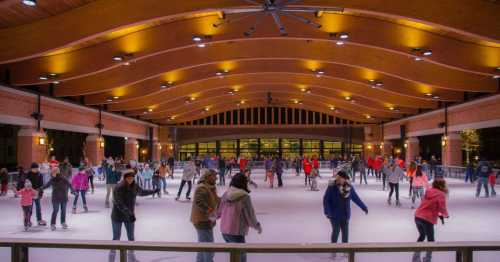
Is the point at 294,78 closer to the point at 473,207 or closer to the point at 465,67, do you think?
the point at 465,67

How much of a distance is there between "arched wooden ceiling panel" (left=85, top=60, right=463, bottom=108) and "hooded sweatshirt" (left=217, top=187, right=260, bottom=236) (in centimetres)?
2099

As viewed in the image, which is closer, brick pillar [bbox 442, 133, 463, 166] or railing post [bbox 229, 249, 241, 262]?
railing post [bbox 229, 249, 241, 262]

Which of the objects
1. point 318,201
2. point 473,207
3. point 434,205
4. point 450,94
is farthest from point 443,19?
point 450,94

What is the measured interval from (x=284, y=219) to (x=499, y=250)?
376 inches

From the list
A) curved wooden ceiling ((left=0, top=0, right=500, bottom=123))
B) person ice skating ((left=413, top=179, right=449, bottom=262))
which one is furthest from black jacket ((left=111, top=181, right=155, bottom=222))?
curved wooden ceiling ((left=0, top=0, right=500, bottom=123))

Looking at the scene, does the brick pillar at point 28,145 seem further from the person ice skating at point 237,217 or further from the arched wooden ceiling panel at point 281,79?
the person ice skating at point 237,217

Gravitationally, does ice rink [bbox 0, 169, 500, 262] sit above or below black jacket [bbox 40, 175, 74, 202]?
below

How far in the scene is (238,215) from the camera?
6.61 m

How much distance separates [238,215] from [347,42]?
45.1 ft

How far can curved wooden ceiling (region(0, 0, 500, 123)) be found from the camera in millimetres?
15117

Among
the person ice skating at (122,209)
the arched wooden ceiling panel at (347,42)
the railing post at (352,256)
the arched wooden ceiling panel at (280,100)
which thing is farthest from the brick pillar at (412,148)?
the railing post at (352,256)

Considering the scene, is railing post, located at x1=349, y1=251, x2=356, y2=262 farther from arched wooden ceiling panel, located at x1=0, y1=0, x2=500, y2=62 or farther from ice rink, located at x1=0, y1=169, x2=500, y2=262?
arched wooden ceiling panel, located at x1=0, y1=0, x2=500, y2=62

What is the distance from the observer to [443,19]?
15.0 m

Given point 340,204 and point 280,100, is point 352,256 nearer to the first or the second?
point 340,204
